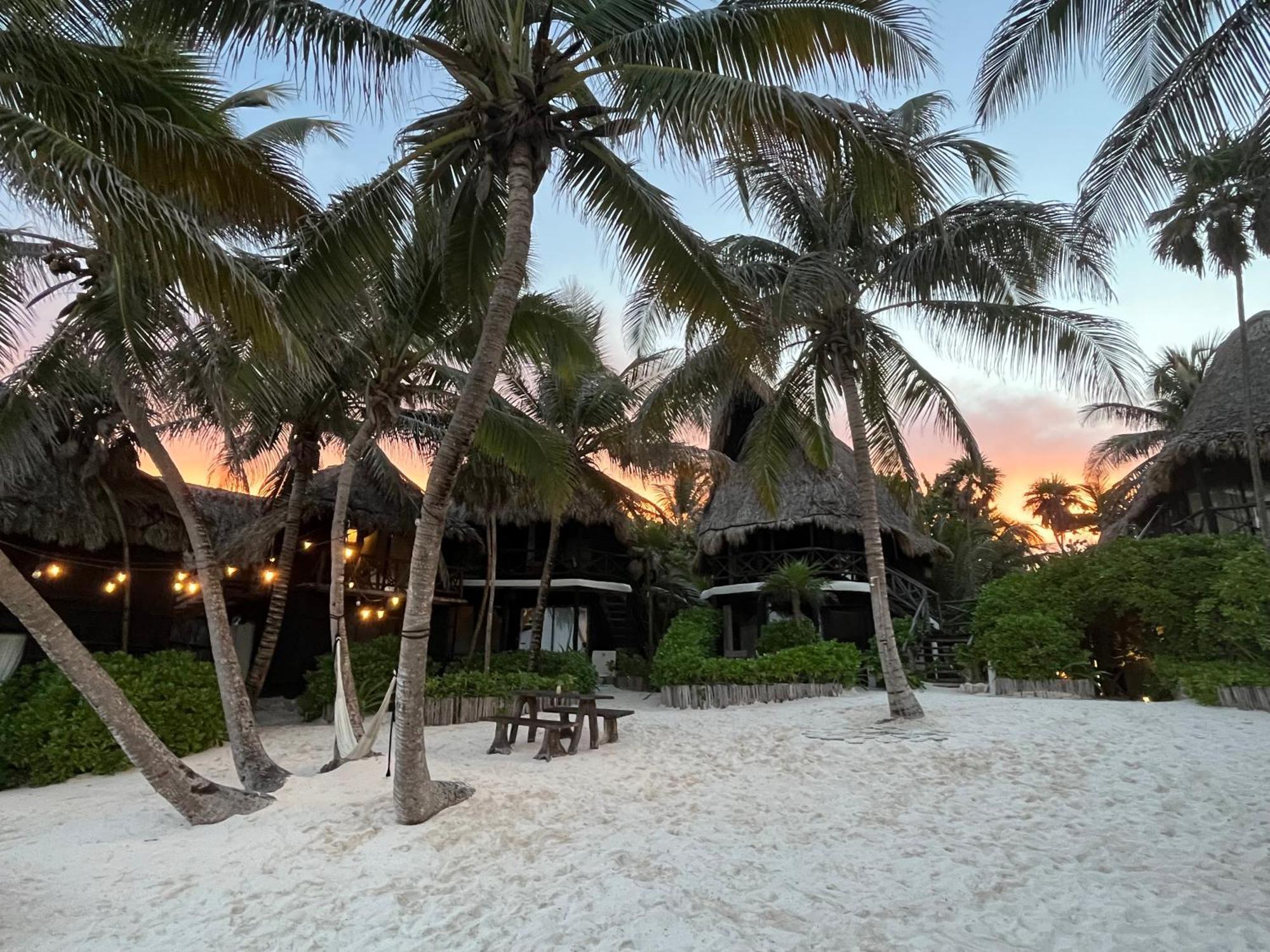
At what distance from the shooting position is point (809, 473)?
16.9 metres

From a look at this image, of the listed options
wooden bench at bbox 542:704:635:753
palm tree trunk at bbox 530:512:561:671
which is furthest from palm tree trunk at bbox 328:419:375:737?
palm tree trunk at bbox 530:512:561:671

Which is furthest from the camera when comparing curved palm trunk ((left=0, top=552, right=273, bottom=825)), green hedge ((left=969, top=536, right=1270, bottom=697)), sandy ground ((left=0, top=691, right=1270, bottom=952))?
green hedge ((left=969, top=536, right=1270, bottom=697))

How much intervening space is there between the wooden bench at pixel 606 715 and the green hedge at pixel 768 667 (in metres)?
3.64

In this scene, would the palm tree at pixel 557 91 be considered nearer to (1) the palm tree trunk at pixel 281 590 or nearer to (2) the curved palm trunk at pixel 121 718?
(2) the curved palm trunk at pixel 121 718

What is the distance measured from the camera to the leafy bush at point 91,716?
8.24m

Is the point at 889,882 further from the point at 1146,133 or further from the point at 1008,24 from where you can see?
the point at 1008,24

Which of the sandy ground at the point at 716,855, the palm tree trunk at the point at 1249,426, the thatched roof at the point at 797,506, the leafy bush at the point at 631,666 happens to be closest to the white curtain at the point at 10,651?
the sandy ground at the point at 716,855

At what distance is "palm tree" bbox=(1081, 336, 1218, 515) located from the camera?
18938mm

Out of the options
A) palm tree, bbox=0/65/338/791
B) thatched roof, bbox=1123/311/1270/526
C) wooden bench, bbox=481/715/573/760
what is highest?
thatched roof, bbox=1123/311/1270/526

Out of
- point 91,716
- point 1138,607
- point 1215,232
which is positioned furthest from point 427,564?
point 1215,232

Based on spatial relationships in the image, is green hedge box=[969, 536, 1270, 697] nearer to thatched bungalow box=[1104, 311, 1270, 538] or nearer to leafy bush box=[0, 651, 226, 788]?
thatched bungalow box=[1104, 311, 1270, 538]

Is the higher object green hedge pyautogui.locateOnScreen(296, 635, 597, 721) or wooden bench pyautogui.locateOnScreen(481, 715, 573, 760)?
green hedge pyautogui.locateOnScreen(296, 635, 597, 721)

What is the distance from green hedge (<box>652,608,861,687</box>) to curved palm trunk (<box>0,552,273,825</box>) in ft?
25.0

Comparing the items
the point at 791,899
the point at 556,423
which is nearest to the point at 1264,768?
the point at 791,899
